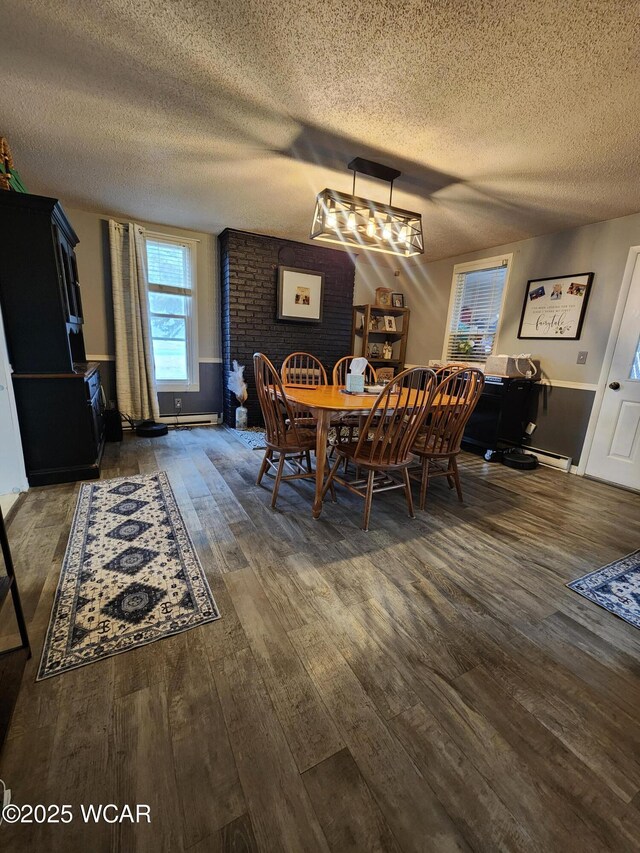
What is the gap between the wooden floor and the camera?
83cm

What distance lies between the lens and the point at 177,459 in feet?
10.5

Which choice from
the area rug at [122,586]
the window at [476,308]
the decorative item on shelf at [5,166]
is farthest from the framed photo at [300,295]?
the area rug at [122,586]

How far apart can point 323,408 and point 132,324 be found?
3.03m

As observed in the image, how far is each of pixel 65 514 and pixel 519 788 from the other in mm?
2488

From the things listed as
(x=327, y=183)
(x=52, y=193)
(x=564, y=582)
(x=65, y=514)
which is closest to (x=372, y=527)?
(x=564, y=582)

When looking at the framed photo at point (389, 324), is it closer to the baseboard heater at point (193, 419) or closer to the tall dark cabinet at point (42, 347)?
the baseboard heater at point (193, 419)

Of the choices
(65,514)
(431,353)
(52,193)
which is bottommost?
(65,514)

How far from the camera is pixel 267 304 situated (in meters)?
4.36

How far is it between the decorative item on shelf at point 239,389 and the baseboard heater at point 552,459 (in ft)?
10.9

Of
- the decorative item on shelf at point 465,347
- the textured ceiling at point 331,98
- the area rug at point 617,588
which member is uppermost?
the textured ceiling at point 331,98

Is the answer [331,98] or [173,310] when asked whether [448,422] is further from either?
[173,310]

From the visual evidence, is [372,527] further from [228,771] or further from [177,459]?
[177,459]

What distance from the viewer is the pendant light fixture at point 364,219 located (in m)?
2.30

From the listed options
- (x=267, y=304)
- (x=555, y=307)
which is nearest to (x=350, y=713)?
(x=555, y=307)
